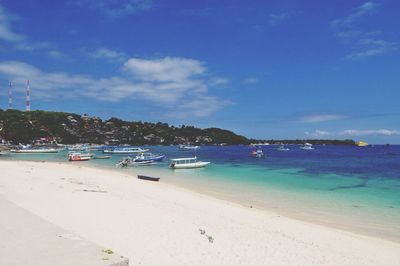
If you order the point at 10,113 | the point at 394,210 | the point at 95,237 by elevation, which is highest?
the point at 10,113

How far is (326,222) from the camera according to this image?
1856 cm

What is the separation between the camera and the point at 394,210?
72.8 ft

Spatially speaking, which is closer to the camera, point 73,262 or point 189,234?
point 73,262

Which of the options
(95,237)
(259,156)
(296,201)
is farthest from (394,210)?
(259,156)

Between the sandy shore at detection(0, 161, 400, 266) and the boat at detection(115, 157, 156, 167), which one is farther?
the boat at detection(115, 157, 156, 167)

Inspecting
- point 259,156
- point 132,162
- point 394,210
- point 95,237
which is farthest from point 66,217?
point 259,156

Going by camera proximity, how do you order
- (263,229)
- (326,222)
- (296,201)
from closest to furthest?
(263,229), (326,222), (296,201)

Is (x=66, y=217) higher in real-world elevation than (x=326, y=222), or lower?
higher

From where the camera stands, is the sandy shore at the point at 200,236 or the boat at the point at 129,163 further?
the boat at the point at 129,163

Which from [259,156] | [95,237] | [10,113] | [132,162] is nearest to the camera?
[95,237]

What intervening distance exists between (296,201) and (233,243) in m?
14.9

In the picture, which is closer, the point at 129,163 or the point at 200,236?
the point at 200,236

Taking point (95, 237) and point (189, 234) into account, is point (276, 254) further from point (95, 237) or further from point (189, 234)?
point (95, 237)

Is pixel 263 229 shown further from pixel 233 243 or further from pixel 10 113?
pixel 10 113
